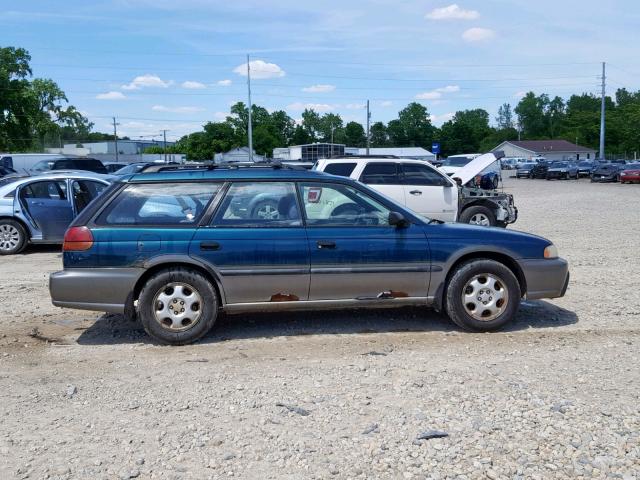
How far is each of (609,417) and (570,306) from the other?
10.9 feet

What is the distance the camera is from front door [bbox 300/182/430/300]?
602 cm

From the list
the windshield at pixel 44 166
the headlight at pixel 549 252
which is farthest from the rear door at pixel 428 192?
the windshield at pixel 44 166

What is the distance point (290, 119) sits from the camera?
140 metres

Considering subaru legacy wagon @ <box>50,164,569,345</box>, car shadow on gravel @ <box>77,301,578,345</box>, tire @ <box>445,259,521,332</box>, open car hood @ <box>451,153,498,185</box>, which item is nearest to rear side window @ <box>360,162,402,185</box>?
open car hood @ <box>451,153,498,185</box>

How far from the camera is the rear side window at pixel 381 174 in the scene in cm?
A: 1298

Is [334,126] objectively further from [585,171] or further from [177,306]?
[177,306]

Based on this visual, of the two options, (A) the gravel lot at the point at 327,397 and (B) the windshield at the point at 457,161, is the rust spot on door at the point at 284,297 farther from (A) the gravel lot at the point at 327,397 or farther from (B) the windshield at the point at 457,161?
(B) the windshield at the point at 457,161

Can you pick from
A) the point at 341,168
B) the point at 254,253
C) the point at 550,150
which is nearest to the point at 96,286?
the point at 254,253

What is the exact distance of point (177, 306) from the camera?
5945 mm

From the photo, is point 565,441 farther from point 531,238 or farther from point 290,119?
point 290,119

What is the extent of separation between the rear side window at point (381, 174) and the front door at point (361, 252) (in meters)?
6.80

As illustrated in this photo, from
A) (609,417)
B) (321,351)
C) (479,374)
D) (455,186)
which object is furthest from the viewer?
(455,186)

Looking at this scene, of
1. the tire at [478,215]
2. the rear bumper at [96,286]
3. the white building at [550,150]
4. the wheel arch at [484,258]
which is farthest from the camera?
the white building at [550,150]

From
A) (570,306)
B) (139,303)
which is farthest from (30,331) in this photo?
(570,306)
